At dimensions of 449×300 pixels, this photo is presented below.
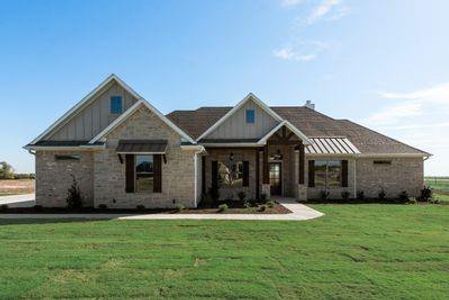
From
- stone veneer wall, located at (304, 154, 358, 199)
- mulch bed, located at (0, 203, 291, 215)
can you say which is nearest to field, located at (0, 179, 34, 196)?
mulch bed, located at (0, 203, 291, 215)

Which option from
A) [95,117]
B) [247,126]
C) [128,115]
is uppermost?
[95,117]

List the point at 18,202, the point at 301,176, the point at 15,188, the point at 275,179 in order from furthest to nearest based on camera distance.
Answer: the point at 15,188 → the point at 275,179 → the point at 301,176 → the point at 18,202

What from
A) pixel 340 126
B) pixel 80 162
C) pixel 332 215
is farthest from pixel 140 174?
pixel 340 126

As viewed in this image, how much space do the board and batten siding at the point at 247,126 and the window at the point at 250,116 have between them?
0.44 ft

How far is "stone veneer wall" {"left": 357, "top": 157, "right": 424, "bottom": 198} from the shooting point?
21.1m

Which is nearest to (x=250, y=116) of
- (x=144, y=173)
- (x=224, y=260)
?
(x=144, y=173)

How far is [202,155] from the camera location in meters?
19.9

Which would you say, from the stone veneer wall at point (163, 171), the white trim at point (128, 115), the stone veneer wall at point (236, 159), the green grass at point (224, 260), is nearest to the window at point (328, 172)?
the stone veneer wall at point (236, 159)

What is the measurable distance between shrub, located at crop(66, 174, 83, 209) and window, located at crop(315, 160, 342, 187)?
1391cm

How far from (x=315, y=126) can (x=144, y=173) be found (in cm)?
1360

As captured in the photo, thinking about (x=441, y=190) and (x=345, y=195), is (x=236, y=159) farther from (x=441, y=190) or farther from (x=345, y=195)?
(x=441, y=190)

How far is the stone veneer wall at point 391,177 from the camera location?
69.3 feet

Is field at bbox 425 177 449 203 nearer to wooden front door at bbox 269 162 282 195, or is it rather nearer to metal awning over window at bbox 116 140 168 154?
wooden front door at bbox 269 162 282 195

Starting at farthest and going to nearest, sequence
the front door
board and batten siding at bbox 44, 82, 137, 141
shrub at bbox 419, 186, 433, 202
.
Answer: the front door → shrub at bbox 419, 186, 433, 202 → board and batten siding at bbox 44, 82, 137, 141
